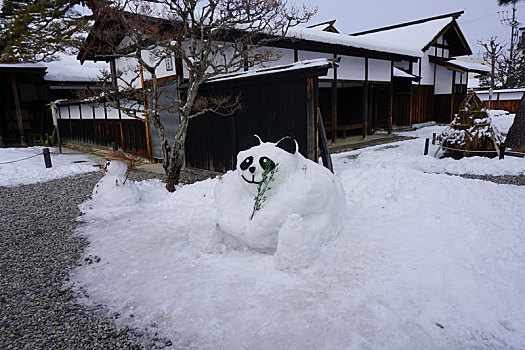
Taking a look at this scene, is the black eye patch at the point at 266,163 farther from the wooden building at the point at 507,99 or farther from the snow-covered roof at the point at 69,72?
the wooden building at the point at 507,99

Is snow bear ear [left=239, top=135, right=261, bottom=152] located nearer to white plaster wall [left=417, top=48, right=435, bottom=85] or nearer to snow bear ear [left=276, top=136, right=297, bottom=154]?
snow bear ear [left=276, top=136, right=297, bottom=154]

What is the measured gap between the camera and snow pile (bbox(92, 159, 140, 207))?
628 cm

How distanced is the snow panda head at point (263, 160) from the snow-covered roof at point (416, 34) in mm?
16403

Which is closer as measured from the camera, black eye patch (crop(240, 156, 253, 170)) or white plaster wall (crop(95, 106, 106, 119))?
black eye patch (crop(240, 156, 253, 170))

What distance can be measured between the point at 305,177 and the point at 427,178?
11.6 ft

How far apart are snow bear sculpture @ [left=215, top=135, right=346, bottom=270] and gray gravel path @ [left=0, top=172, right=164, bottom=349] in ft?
5.07

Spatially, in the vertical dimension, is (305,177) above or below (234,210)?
above

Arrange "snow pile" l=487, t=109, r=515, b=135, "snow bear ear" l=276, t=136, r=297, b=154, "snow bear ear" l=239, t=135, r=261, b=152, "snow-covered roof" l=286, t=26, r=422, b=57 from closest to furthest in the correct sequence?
"snow bear ear" l=276, t=136, r=297, b=154
"snow bear ear" l=239, t=135, r=261, b=152
"snow-covered roof" l=286, t=26, r=422, b=57
"snow pile" l=487, t=109, r=515, b=135

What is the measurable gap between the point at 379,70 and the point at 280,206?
41.7 ft

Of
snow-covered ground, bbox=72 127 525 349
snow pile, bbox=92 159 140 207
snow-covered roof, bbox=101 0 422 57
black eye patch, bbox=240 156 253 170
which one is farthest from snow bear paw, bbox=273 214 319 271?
snow-covered roof, bbox=101 0 422 57

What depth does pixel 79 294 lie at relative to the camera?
3.36 meters

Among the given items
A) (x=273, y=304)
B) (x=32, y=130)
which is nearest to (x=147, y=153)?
(x=273, y=304)

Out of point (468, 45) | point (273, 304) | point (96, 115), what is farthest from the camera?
point (468, 45)

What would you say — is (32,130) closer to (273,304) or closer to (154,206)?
(154,206)
